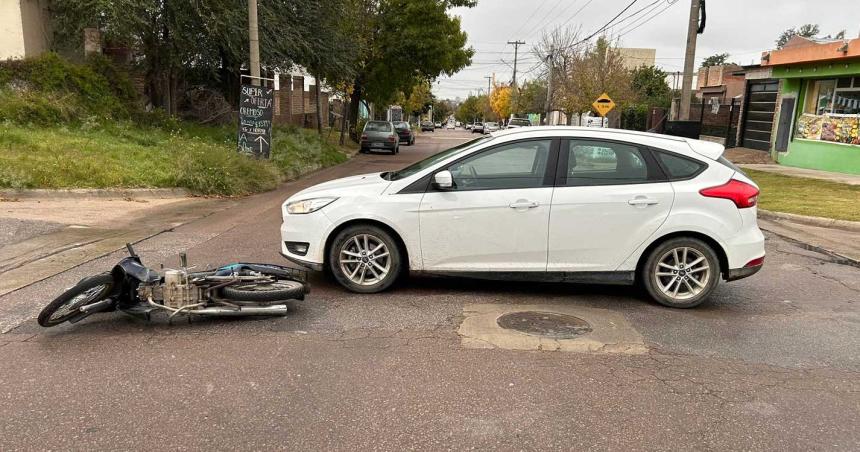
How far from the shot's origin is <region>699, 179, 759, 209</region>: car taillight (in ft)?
18.3

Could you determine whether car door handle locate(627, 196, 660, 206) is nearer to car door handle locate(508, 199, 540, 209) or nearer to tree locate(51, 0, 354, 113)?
car door handle locate(508, 199, 540, 209)

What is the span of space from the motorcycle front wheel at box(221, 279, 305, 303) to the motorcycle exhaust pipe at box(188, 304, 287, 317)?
0.07 metres

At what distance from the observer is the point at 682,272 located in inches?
224

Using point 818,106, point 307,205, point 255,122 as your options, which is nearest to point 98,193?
point 255,122

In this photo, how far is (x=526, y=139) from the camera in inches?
228

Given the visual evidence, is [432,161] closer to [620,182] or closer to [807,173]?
[620,182]

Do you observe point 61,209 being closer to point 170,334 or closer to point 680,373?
point 170,334

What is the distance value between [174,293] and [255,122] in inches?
445

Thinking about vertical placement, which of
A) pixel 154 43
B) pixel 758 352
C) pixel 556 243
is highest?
pixel 154 43

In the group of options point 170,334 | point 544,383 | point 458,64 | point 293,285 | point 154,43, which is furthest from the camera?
point 458,64

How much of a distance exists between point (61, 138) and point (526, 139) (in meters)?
11.2

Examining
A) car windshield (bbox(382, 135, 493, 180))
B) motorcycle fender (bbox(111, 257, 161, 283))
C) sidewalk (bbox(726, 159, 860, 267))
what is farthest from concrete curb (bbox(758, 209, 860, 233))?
motorcycle fender (bbox(111, 257, 161, 283))

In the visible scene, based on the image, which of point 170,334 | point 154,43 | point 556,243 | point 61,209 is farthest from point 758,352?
point 154,43

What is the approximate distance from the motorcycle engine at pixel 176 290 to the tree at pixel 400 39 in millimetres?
22942
